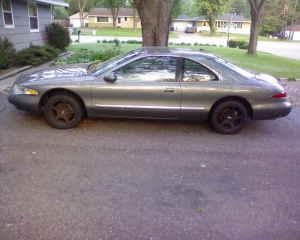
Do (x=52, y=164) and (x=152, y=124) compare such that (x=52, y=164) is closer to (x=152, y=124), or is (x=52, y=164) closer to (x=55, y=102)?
(x=55, y=102)

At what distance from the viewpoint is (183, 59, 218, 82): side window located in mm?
5020

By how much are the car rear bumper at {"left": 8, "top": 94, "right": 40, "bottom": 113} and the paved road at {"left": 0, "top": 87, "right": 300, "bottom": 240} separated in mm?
364

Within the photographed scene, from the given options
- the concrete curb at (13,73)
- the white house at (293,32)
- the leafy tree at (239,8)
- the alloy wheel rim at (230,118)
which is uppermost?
the leafy tree at (239,8)

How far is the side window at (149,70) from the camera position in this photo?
5000 mm

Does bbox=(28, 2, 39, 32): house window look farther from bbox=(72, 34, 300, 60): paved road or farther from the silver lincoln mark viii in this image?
bbox=(72, 34, 300, 60): paved road

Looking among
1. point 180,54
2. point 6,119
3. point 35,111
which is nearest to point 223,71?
point 180,54

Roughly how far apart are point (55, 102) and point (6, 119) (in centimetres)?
126

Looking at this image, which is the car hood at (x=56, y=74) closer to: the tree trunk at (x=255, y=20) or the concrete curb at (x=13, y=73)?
the concrete curb at (x=13, y=73)

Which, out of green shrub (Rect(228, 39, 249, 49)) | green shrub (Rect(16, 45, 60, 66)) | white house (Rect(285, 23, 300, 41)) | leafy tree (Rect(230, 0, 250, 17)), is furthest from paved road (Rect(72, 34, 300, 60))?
leafy tree (Rect(230, 0, 250, 17))

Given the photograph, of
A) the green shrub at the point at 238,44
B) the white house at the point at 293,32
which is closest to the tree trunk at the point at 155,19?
the green shrub at the point at 238,44

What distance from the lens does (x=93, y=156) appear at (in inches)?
165

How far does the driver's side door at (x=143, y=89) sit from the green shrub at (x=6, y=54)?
23.1 feet

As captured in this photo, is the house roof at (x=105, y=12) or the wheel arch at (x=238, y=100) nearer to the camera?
the wheel arch at (x=238, y=100)

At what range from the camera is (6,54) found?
416 inches
